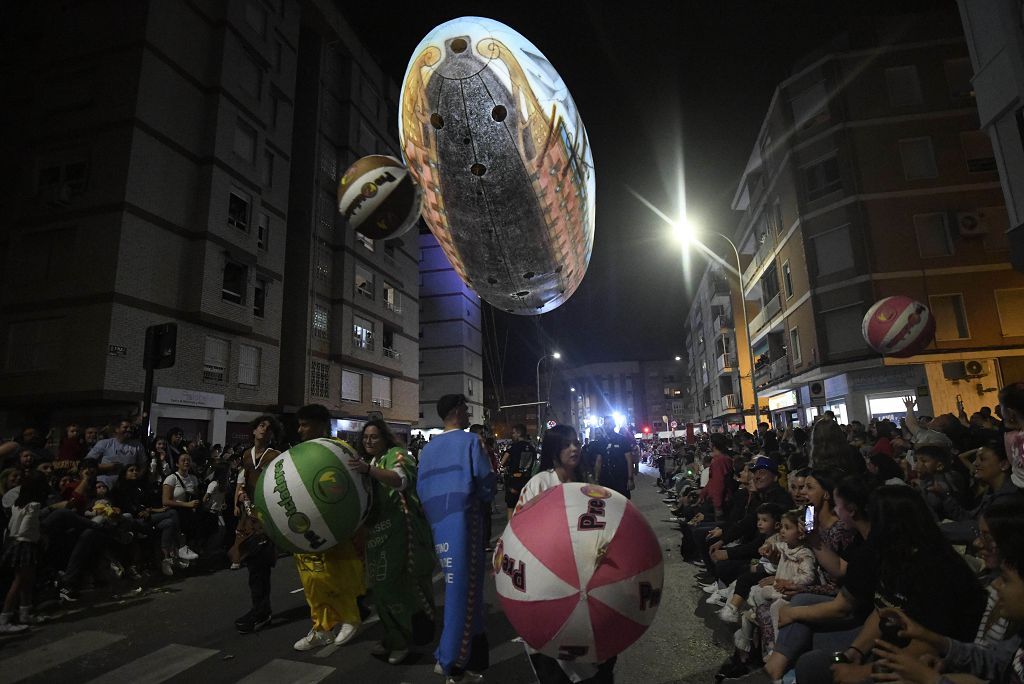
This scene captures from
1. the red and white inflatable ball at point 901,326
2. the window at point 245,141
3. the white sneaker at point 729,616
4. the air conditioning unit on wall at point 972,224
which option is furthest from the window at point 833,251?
the window at point 245,141

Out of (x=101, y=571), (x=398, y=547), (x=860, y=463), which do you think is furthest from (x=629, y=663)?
(x=101, y=571)

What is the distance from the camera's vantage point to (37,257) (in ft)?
58.6

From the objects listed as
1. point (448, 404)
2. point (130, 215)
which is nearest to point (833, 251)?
point (448, 404)

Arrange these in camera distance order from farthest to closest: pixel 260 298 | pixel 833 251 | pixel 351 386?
pixel 351 386
pixel 833 251
pixel 260 298

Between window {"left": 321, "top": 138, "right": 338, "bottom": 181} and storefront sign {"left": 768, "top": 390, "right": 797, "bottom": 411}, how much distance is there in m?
27.9

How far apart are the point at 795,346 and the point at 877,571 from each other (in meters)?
27.5

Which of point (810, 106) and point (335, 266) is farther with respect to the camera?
point (335, 266)

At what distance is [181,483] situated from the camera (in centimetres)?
952

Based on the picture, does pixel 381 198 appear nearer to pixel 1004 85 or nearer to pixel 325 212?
pixel 1004 85

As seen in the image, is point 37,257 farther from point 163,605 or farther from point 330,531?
point 330,531

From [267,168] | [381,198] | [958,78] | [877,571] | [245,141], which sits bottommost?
[877,571]

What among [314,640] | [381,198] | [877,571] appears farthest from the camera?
[381,198]

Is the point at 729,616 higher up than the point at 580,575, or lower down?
lower down

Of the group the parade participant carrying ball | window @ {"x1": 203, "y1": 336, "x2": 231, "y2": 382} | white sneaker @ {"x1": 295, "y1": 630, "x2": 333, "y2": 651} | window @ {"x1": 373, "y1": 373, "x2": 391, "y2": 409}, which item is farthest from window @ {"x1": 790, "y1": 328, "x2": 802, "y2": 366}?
the parade participant carrying ball
